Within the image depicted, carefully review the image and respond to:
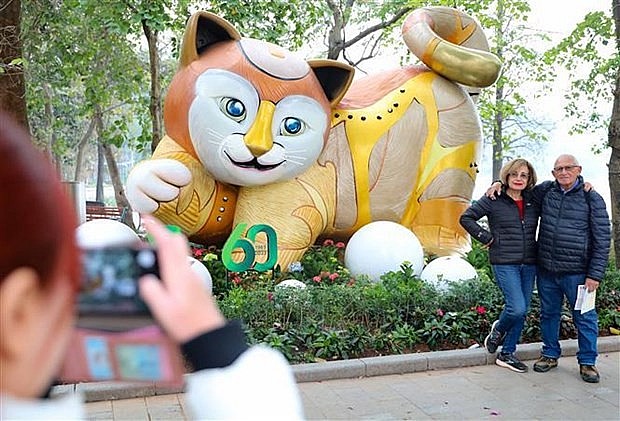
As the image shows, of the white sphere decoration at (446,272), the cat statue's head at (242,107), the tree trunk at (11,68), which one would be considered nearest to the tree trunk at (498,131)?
the white sphere decoration at (446,272)

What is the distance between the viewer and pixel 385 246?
7.57 metres

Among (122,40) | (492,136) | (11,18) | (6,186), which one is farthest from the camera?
(492,136)

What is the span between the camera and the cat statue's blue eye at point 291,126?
7508 mm

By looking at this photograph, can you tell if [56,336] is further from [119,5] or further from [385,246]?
[119,5]

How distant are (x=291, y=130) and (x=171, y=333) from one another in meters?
6.59

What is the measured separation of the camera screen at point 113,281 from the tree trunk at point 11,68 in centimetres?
623

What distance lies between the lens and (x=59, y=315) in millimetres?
987

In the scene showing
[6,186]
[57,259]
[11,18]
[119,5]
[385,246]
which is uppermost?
[119,5]

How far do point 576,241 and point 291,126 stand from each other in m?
3.41

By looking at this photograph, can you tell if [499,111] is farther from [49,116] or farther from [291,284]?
[291,284]

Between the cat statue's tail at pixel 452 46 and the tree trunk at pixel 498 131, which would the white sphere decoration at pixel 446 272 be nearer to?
the cat statue's tail at pixel 452 46

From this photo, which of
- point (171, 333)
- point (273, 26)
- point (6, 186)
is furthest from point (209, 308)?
point (273, 26)

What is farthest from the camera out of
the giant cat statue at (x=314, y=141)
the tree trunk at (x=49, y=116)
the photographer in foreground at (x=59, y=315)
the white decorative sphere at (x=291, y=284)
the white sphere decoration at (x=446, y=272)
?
the tree trunk at (x=49, y=116)

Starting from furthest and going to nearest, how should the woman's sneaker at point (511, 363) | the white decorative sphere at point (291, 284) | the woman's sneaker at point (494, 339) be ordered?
the white decorative sphere at point (291, 284) < the woman's sneaker at point (494, 339) < the woman's sneaker at point (511, 363)
